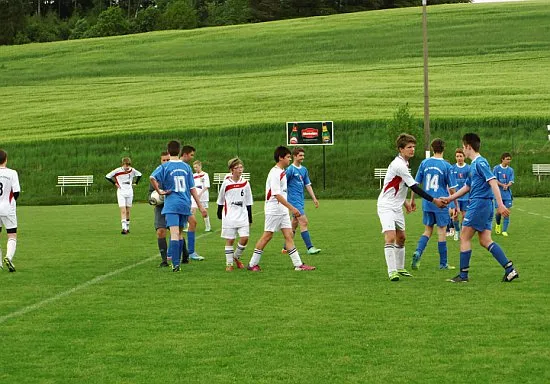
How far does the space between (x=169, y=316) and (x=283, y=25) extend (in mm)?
89509

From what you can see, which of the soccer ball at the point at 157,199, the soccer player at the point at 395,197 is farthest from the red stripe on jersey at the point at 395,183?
the soccer ball at the point at 157,199

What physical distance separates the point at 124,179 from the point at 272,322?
1666 centimetres

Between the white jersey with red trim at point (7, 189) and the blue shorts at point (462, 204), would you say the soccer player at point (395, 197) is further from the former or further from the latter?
the blue shorts at point (462, 204)

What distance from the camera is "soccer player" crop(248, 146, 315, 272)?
→ 15648mm

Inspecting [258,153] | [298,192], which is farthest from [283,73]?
[298,192]

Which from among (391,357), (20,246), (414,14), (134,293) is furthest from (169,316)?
(414,14)

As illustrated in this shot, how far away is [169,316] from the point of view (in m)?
11.4

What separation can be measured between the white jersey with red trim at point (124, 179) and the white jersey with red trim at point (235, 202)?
11.1 m

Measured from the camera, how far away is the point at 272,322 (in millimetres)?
10844

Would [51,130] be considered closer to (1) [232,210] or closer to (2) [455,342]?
(1) [232,210]

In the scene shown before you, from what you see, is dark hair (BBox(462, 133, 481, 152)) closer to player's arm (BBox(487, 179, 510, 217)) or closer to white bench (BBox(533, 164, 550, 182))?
player's arm (BBox(487, 179, 510, 217))

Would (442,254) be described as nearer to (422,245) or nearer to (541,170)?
(422,245)

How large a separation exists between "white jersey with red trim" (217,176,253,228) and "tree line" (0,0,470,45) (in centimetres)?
10637

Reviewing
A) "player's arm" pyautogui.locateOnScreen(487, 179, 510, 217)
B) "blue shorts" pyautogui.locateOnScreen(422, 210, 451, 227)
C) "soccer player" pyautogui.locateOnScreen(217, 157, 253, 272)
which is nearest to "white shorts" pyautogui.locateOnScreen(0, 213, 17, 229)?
"soccer player" pyautogui.locateOnScreen(217, 157, 253, 272)
